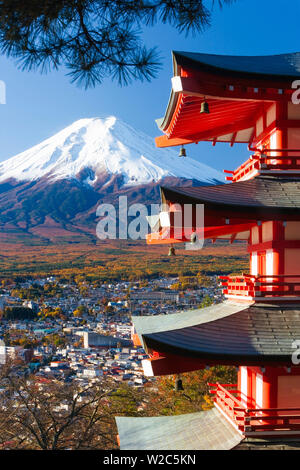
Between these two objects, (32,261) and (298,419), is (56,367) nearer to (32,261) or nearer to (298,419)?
(298,419)

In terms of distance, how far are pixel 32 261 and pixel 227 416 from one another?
58784mm

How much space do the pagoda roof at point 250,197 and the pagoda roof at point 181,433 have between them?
10.8 ft

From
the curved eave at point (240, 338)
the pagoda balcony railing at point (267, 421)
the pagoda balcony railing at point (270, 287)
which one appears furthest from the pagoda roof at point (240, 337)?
the pagoda balcony railing at point (267, 421)

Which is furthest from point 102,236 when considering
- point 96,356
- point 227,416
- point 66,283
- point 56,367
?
point 227,416

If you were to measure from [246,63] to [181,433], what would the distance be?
6222mm

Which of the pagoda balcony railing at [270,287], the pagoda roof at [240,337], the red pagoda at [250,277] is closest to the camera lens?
the pagoda roof at [240,337]

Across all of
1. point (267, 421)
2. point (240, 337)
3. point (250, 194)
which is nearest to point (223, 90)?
point (250, 194)

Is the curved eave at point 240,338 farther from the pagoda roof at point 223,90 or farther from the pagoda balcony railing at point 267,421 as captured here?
the pagoda roof at point 223,90

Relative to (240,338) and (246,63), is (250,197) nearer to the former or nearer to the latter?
(240,338)

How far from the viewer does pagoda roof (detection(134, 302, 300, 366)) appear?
6473 millimetres

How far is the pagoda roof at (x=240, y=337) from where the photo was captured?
6.47 m

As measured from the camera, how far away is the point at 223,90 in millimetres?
7359

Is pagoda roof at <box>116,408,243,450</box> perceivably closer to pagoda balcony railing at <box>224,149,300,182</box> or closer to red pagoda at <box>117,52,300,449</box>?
red pagoda at <box>117,52,300,449</box>

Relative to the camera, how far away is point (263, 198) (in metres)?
7.26
